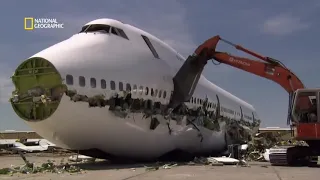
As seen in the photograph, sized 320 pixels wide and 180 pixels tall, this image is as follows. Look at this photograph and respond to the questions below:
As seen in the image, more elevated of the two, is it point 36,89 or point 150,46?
point 150,46

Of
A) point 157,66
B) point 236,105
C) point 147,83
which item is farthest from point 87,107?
point 236,105

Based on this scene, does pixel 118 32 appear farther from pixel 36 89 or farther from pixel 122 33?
pixel 36 89

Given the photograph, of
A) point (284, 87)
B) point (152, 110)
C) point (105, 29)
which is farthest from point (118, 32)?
point (284, 87)

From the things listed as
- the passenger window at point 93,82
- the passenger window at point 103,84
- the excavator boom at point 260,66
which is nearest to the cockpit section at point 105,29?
the passenger window at point 103,84

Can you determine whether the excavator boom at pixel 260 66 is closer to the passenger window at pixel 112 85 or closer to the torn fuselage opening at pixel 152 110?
the torn fuselage opening at pixel 152 110

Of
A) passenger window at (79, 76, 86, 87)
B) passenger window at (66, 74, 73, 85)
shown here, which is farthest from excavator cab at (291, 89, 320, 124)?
passenger window at (66, 74, 73, 85)

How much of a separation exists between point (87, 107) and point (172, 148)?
7.08 m

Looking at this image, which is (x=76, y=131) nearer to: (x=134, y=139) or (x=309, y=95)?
(x=134, y=139)

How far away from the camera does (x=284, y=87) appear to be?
987 inches

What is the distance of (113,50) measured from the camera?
19047 millimetres

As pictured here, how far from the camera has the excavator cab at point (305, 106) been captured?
2017 centimetres

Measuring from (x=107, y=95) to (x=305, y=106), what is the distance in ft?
32.6

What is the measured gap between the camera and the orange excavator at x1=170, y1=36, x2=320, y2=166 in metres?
20.0

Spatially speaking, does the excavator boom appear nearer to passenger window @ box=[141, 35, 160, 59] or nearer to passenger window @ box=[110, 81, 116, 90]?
passenger window @ box=[141, 35, 160, 59]
